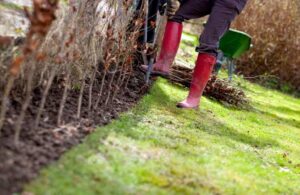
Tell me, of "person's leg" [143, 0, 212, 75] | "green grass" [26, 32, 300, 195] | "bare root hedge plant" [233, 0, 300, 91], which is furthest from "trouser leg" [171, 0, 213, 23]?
"bare root hedge plant" [233, 0, 300, 91]

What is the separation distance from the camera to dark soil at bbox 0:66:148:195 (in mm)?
2627

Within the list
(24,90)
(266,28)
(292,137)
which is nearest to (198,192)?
(24,90)

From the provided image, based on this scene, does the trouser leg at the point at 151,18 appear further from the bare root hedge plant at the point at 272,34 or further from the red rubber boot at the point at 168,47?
the bare root hedge plant at the point at 272,34

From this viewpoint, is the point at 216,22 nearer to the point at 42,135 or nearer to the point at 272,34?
the point at 42,135

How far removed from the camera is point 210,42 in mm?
5125

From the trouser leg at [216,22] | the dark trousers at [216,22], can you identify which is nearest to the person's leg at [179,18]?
the dark trousers at [216,22]

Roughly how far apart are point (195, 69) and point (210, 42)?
0.31 meters

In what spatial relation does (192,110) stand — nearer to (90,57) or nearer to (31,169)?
(90,57)

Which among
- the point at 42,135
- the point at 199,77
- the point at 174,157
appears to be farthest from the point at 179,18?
the point at 42,135

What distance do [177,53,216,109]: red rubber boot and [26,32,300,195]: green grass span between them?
106mm

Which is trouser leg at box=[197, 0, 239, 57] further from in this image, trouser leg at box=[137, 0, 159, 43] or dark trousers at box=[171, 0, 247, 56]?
trouser leg at box=[137, 0, 159, 43]

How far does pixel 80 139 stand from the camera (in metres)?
3.28

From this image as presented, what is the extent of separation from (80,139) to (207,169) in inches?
32.7

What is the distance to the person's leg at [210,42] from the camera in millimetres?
5082
